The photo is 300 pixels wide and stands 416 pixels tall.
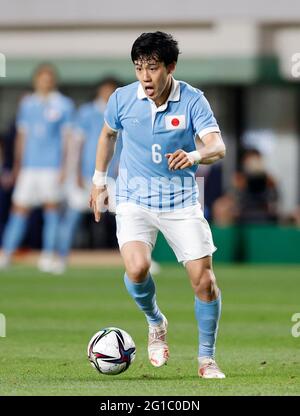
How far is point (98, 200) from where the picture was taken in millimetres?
8828

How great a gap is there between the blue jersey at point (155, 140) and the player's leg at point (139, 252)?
11 centimetres

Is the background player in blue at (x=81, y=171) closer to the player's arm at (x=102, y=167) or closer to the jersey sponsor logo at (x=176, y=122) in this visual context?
the player's arm at (x=102, y=167)

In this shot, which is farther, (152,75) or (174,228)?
(174,228)

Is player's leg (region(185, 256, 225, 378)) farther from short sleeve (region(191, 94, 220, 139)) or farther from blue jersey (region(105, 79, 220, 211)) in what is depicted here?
short sleeve (region(191, 94, 220, 139))

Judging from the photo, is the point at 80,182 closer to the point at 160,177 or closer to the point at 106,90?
the point at 106,90

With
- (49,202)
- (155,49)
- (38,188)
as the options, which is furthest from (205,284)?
(38,188)

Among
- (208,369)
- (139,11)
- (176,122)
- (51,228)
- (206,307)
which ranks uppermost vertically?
(139,11)

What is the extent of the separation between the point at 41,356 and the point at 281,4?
13.9m

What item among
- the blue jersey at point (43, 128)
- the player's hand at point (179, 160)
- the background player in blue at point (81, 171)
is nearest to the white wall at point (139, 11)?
the background player in blue at point (81, 171)

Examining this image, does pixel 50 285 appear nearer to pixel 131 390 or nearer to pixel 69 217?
pixel 69 217

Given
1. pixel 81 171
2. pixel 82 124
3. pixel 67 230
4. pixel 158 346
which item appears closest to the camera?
pixel 158 346

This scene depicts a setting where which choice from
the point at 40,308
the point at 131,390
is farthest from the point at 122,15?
the point at 131,390

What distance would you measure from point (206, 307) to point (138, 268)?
1.69 feet

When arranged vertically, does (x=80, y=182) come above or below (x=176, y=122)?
below
